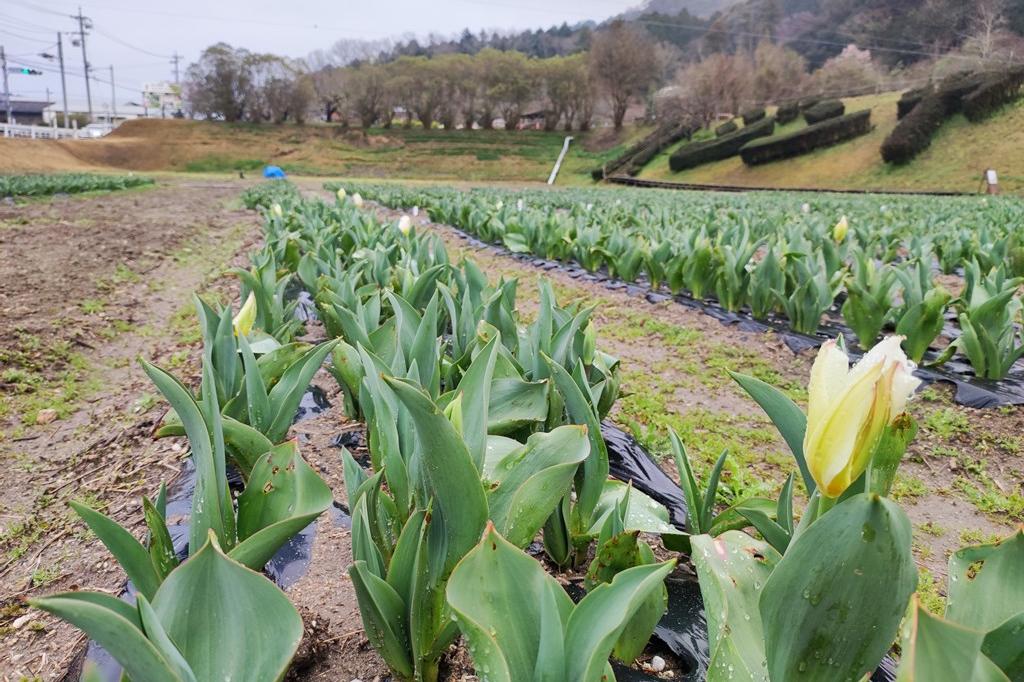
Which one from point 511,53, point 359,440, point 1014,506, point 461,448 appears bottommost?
point 1014,506

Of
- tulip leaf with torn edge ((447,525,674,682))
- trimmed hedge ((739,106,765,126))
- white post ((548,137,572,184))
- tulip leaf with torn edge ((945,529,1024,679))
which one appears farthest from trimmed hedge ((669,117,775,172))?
tulip leaf with torn edge ((447,525,674,682))

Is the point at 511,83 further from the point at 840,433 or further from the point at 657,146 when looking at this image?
the point at 840,433

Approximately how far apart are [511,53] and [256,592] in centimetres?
5941

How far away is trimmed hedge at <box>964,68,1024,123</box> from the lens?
28859 millimetres

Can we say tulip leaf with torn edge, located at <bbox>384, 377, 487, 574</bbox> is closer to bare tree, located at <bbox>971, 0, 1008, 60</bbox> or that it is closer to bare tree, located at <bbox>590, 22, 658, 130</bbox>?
bare tree, located at <bbox>590, 22, 658, 130</bbox>

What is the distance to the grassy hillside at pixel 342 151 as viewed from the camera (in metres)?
41.1

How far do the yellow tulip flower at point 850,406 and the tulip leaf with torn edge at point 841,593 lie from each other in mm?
90

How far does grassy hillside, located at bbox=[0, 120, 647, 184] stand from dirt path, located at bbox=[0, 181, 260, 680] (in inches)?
1342

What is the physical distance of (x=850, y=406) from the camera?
→ 32.9 inches

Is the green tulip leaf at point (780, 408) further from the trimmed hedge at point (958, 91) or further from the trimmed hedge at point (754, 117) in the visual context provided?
the trimmed hedge at point (754, 117)

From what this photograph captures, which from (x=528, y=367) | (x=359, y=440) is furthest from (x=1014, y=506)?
(x=359, y=440)

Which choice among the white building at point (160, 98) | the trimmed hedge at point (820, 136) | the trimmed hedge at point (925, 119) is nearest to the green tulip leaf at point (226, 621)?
the trimmed hedge at point (925, 119)

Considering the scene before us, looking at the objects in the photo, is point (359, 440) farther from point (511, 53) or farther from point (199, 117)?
point (199, 117)

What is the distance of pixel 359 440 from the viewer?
2.54m
